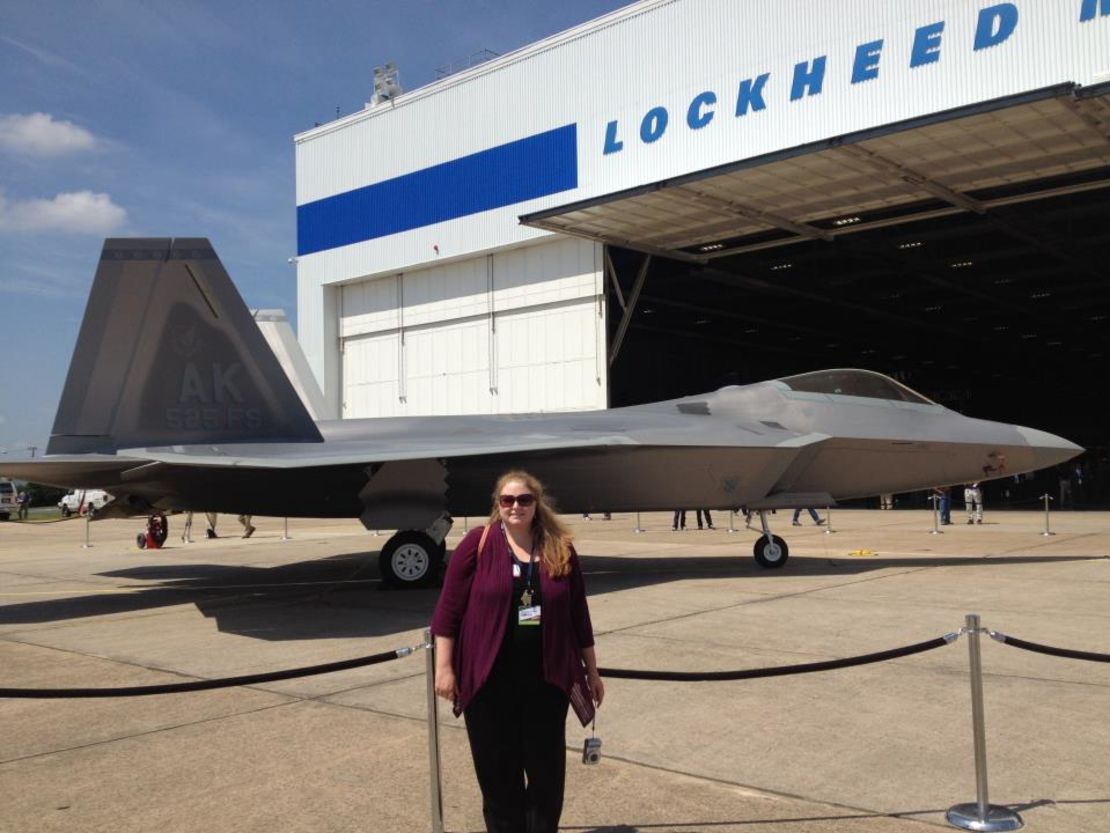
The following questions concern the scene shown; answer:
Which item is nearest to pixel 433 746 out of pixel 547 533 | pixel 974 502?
pixel 547 533

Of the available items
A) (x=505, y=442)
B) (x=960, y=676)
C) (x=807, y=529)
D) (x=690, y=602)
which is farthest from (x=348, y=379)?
(x=960, y=676)

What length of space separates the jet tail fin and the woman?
27.8 ft

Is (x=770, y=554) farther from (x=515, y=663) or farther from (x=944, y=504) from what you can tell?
(x=944, y=504)

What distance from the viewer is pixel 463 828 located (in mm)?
3908

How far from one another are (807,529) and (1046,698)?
16789 millimetres

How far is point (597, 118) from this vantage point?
2698 centimetres

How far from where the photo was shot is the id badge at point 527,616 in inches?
132

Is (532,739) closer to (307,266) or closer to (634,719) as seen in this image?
(634,719)

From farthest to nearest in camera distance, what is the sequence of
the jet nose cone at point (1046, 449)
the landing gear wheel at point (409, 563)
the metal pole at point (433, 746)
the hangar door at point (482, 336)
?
1. the hangar door at point (482, 336)
2. the jet nose cone at point (1046, 449)
3. the landing gear wheel at point (409, 563)
4. the metal pole at point (433, 746)

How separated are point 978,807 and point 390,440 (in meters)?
8.98

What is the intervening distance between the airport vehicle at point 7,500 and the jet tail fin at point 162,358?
109 feet

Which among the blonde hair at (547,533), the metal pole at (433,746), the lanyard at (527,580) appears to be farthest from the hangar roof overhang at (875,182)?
the metal pole at (433,746)

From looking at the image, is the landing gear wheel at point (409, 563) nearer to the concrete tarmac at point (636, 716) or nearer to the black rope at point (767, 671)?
the concrete tarmac at point (636, 716)

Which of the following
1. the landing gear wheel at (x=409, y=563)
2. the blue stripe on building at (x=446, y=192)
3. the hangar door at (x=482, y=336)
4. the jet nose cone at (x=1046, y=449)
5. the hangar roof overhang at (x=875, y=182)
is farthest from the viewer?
the hangar door at (x=482, y=336)
